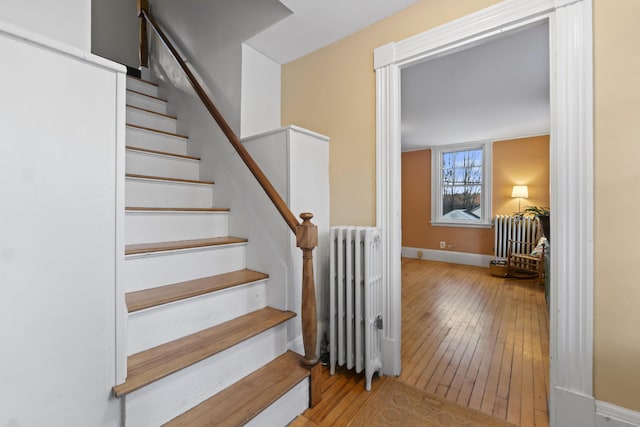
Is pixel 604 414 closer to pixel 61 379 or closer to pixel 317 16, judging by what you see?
pixel 61 379

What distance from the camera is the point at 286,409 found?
1332 millimetres

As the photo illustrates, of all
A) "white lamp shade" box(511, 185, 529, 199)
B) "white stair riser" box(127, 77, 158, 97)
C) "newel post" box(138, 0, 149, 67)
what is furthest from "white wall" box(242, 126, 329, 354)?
"white lamp shade" box(511, 185, 529, 199)

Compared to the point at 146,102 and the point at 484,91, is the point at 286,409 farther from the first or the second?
the point at 484,91

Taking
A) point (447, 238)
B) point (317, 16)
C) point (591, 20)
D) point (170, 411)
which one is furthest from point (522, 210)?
point (170, 411)

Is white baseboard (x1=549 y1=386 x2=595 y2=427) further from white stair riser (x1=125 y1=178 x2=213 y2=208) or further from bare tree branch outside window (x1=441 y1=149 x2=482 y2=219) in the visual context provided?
bare tree branch outside window (x1=441 y1=149 x2=482 y2=219)

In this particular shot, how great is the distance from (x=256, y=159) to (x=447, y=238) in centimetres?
479

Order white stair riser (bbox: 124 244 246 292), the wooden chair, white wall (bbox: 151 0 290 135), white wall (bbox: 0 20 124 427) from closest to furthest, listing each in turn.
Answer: white wall (bbox: 0 20 124 427) < white stair riser (bbox: 124 244 246 292) < white wall (bbox: 151 0 290 135) < the wooden chair

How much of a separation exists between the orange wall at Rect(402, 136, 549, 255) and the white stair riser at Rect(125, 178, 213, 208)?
4816mm

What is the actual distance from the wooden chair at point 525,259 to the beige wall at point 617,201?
299cm

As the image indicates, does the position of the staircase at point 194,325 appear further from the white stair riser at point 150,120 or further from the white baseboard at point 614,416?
the white baseboard at point 614,416

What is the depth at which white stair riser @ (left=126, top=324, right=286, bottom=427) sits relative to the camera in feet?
3.48

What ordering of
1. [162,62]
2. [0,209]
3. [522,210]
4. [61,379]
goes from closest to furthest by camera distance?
[0,209]
[61,379]
[162,62]
[522,210]

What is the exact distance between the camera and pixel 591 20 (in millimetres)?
1217

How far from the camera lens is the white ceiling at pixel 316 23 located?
5.51ft
